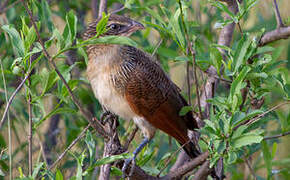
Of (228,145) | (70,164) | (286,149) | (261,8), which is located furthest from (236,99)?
(286,149)

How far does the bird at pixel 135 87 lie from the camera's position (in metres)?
3.85

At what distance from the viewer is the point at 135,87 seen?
3.87 m

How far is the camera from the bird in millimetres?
3848

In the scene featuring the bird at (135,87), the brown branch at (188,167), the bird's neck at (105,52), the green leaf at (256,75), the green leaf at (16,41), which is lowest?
the brown branch at (188,167)

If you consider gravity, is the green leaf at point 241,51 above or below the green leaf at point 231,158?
above

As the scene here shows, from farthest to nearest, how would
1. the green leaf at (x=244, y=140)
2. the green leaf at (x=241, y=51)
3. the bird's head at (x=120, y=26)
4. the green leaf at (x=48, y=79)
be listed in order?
the bird's head at (x=120, y=26) < the green leaf at (x=48, y=79) < the green leaf at (x=241, y=51) < the green leaf at (x=244, y=140)

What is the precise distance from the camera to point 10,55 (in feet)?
15.2

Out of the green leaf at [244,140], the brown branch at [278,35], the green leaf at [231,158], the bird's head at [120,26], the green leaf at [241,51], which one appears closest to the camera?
the green leaf at [244,140]

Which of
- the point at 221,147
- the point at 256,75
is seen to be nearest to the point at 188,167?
the point at 221,147

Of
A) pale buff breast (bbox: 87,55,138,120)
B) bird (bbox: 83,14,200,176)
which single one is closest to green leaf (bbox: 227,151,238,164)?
bird (bbox: 83,14,200,176)

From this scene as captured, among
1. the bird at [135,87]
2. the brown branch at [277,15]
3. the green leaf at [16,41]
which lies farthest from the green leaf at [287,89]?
the green leaf at [16,41]

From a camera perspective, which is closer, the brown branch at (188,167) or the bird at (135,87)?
the brown branch at (188,167)

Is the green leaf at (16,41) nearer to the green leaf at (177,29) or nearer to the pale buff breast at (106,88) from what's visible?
the green leaf at (177,29)

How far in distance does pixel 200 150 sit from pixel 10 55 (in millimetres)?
1988
